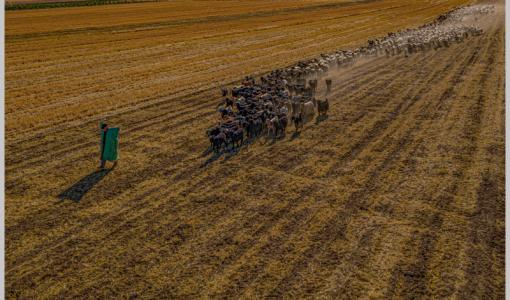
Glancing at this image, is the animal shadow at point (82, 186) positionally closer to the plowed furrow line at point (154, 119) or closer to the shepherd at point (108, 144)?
the shepherd at point (108, 144)

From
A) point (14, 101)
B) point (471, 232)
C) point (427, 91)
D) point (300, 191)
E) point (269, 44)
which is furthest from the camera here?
point (269, 44)

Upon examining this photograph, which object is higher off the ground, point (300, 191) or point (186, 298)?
point (300, 191)

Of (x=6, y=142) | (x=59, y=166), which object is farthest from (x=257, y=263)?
(x=6, y=142)

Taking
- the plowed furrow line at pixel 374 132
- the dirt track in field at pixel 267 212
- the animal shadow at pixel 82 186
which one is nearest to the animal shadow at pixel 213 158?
the dirt track in field at pixel 267 212

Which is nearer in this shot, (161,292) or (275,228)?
(161,292)

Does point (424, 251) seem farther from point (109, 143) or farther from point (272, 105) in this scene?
point (272, 105)

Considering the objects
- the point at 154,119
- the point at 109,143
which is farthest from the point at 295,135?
the point at 109,143

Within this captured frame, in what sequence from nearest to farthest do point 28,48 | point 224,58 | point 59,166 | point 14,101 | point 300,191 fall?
point 300,191 → point 59,166 → point 14,101 → point 224,58 → point 28,48

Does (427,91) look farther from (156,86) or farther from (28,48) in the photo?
(28,48)
